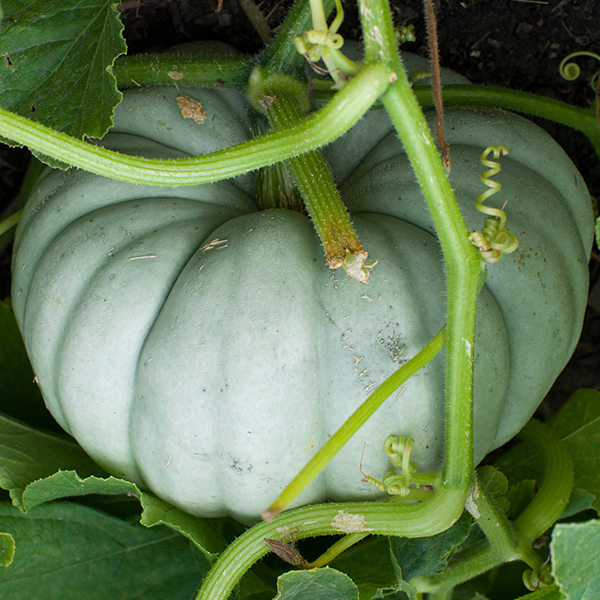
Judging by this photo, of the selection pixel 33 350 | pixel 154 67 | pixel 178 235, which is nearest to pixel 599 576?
pixel 178 235

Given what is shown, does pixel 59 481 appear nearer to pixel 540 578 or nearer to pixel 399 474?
pixel 399 474

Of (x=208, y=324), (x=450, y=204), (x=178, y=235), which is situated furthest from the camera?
(x=178, y=235)

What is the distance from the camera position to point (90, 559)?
4.17 feet

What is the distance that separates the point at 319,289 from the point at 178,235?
260mm

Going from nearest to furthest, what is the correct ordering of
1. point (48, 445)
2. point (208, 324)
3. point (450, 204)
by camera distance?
point (450, 204)
point (208, 324)
point (48, 445)

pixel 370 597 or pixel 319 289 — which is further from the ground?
pixel 319 289

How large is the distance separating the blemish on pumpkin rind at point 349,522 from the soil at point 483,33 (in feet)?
3.71

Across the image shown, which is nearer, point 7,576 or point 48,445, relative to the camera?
point 7,576

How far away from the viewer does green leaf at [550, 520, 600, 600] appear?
2.75 ft

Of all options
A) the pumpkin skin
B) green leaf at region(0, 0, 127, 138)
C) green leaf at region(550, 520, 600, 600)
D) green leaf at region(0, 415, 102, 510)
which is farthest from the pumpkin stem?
green leaf at region(0, 415, 102, 510)

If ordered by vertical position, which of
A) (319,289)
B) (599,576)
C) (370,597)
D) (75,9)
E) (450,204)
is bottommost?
(370,597)

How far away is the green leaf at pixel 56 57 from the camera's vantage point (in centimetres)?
111

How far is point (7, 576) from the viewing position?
3.93ft

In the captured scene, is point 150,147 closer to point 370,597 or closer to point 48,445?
point 48,445
